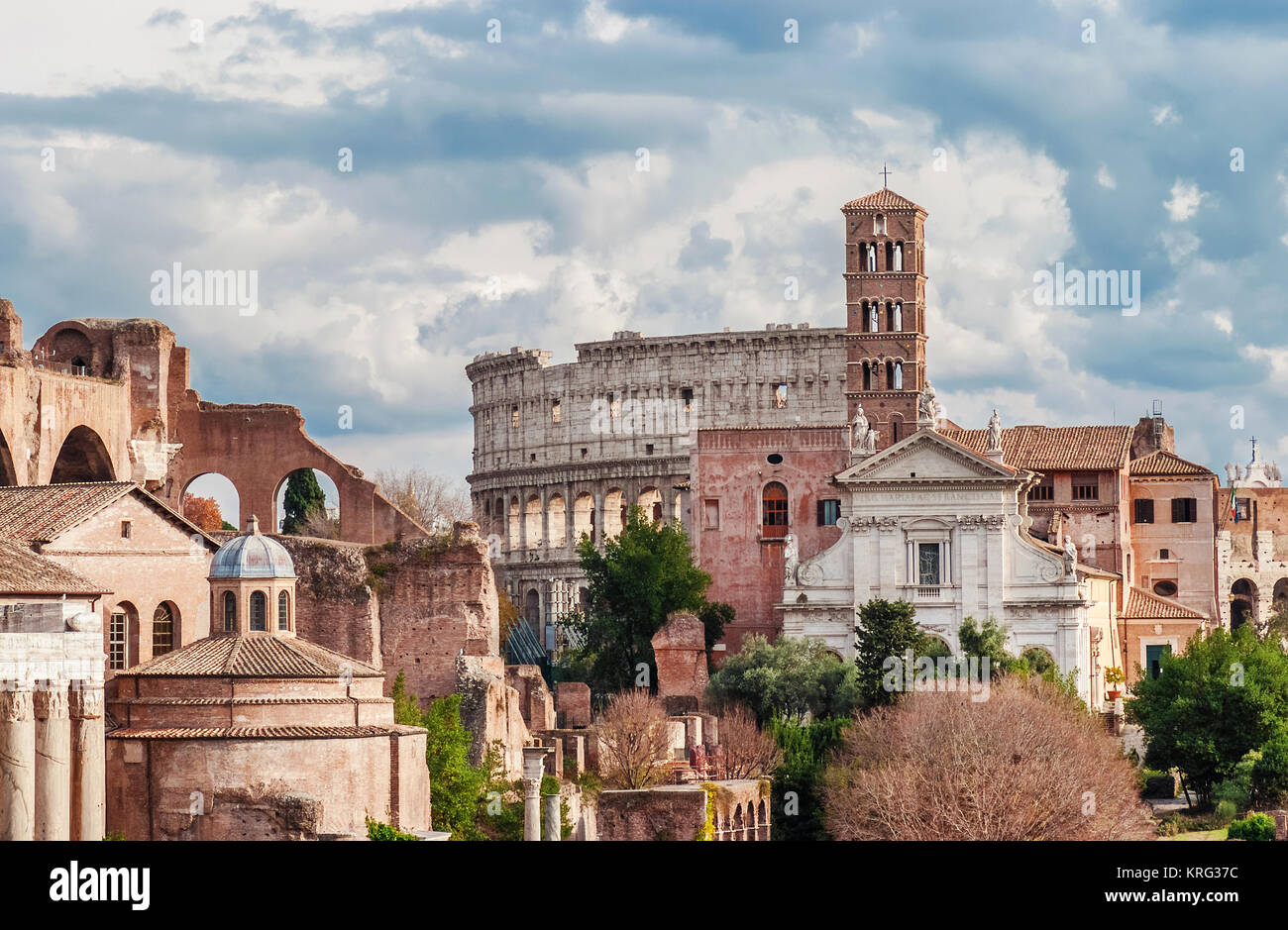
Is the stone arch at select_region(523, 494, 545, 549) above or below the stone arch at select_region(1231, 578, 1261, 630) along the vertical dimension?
above

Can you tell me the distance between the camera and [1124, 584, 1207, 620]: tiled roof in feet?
207

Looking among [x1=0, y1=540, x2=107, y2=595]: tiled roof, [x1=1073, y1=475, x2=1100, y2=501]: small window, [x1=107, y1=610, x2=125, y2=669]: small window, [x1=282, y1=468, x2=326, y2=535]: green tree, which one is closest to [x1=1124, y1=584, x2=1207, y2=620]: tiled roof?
[x1=1073, y1=475, x2=1100, y2=501]: small window

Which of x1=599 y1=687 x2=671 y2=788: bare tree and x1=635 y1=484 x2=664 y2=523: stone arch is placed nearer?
x1=599 y1=687 x2=671 y2=788: bare tree

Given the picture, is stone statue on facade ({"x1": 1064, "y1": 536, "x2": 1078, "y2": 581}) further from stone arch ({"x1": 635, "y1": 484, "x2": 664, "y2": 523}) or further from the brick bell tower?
stone arch ({"x1": 635, "y1": 484, "x2": 664, "y2": 523})

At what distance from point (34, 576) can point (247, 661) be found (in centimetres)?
409

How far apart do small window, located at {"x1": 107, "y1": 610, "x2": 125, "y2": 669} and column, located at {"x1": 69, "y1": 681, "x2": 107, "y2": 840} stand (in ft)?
21.3

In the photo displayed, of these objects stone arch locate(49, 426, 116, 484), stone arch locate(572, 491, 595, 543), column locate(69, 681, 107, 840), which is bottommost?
column locate(69, 681, 107, 840)

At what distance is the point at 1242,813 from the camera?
46.9 meters

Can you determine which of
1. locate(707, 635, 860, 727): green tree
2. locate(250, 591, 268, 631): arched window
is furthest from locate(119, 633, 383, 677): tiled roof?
locate(707, 635, 860, 727): green tree

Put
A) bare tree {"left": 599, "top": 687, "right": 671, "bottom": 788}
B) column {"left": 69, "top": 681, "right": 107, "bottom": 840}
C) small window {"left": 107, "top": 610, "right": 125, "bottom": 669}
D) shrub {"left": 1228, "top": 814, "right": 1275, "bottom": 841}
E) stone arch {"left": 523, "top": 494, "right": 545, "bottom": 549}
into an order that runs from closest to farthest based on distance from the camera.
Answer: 1. column {"left": 69, "top": 681, "right": 107, "bottom": 840}
2. small window {"left": 107, "top": 610, "right": 125, "bottom": 669}
3. shrub {"left": 1228, "top": 814, "right": 1275, "bottom": 841}
4. bare tree {"left": 599, "top": 687, "right": 671, "bottom": 788}
5. stone arch {"left": 523, "top": 494, "right": 545, "bottom": 549}

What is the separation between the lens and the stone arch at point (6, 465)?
4336 cm

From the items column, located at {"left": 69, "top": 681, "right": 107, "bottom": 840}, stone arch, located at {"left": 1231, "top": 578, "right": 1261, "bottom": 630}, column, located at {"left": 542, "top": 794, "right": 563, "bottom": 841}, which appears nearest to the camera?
column, located at {"left": 69, "top": 681, "right": 107, "bottom": 840}

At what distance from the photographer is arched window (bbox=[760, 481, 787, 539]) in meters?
58.1

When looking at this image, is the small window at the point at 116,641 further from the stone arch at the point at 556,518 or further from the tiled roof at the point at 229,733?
the stone arch at the point at 556,518
